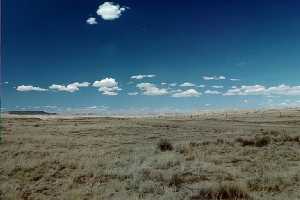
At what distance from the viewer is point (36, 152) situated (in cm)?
2027

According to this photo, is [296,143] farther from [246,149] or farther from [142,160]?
[142,160]

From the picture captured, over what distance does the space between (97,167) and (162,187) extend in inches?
171

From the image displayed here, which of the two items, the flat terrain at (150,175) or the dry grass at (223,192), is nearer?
the dry grass at (223,192)

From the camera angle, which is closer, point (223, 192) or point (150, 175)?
point (223, 192)

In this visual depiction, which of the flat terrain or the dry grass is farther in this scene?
the flat terrain

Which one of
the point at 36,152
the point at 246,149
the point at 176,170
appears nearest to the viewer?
the point at 176,170

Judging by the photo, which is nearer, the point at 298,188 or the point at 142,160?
the point at 298,188

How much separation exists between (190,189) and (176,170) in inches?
118

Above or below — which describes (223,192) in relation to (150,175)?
below

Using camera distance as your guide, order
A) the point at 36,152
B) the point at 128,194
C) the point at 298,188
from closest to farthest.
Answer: the point at 128,194, the point at 298,188, the point at 36,152

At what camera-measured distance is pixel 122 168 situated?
1553 cm

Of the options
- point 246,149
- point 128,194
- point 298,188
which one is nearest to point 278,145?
point 246,149

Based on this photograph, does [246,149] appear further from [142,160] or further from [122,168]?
[122,168]

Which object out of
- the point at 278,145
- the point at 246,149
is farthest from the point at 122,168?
the point at 278,145
